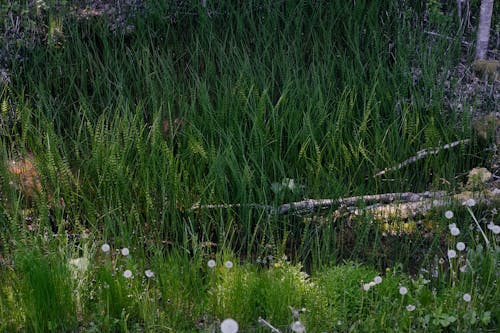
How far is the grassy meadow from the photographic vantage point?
2.92 m

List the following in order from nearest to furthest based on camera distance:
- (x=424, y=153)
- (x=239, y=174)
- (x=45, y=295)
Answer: (x=45, y=295), (x=239, y=174), (x=424, y=153)

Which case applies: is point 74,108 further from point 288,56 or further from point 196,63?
point 288,56

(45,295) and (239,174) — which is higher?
(239,174)

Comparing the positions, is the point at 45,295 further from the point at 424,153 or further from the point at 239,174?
the point at 424,153

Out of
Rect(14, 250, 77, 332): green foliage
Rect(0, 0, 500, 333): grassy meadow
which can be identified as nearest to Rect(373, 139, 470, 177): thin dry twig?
Rect(0, 0, 500, 333): grassy meadow

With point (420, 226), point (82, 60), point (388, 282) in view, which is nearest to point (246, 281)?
point (388, 282)

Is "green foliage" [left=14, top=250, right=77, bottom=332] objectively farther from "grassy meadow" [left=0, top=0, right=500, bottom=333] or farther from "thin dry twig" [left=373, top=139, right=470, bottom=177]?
"thin dry twig" [left=373, top=139, right=470, bottom=177]

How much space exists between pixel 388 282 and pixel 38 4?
3.90 meters

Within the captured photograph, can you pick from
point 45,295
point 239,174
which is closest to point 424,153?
point 239,174

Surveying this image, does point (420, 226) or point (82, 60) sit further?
point (82, 60)

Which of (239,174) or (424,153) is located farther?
(424,153)

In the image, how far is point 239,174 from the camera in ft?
12.4

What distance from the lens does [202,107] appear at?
4.46 m

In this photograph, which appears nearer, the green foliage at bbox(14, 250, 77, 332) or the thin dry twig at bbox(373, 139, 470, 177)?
the green foliage at bbox(14, 250, 77, 332)
